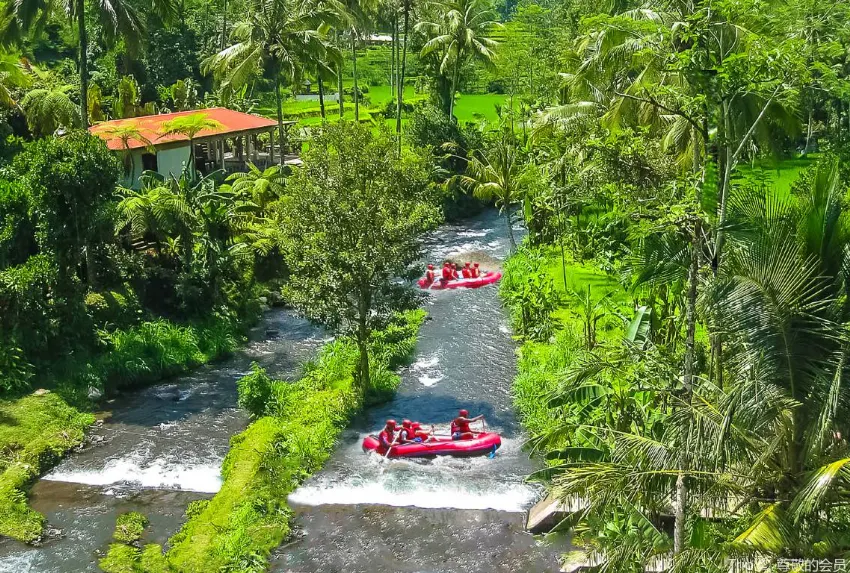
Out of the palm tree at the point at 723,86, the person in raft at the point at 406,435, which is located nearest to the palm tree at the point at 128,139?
the person in raft at the point at 406,435

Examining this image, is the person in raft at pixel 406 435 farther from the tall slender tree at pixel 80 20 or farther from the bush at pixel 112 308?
the tall slender tree at pixel 80 20

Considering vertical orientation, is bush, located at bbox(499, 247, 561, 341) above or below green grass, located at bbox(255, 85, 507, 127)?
below

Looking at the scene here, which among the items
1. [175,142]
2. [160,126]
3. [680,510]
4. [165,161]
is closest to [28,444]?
[680,510]

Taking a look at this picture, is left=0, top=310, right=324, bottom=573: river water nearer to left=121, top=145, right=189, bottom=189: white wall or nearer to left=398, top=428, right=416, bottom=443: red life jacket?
left=398, top=428, right=416, bottom=443: red life jacket

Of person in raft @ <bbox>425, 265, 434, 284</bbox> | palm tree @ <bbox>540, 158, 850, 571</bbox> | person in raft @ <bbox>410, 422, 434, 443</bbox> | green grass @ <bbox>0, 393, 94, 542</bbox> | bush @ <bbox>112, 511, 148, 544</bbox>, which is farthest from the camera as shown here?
person in raft @ <bbox>425, 265, 434, 284</bbox>

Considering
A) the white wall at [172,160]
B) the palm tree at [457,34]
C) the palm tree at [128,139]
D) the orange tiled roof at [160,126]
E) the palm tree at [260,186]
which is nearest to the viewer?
the palm tree at [128,139]

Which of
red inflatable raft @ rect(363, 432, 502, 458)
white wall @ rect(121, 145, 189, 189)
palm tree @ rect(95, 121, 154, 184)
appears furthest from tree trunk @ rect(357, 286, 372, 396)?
white wall @ rect(121, 145, 189, 189)
